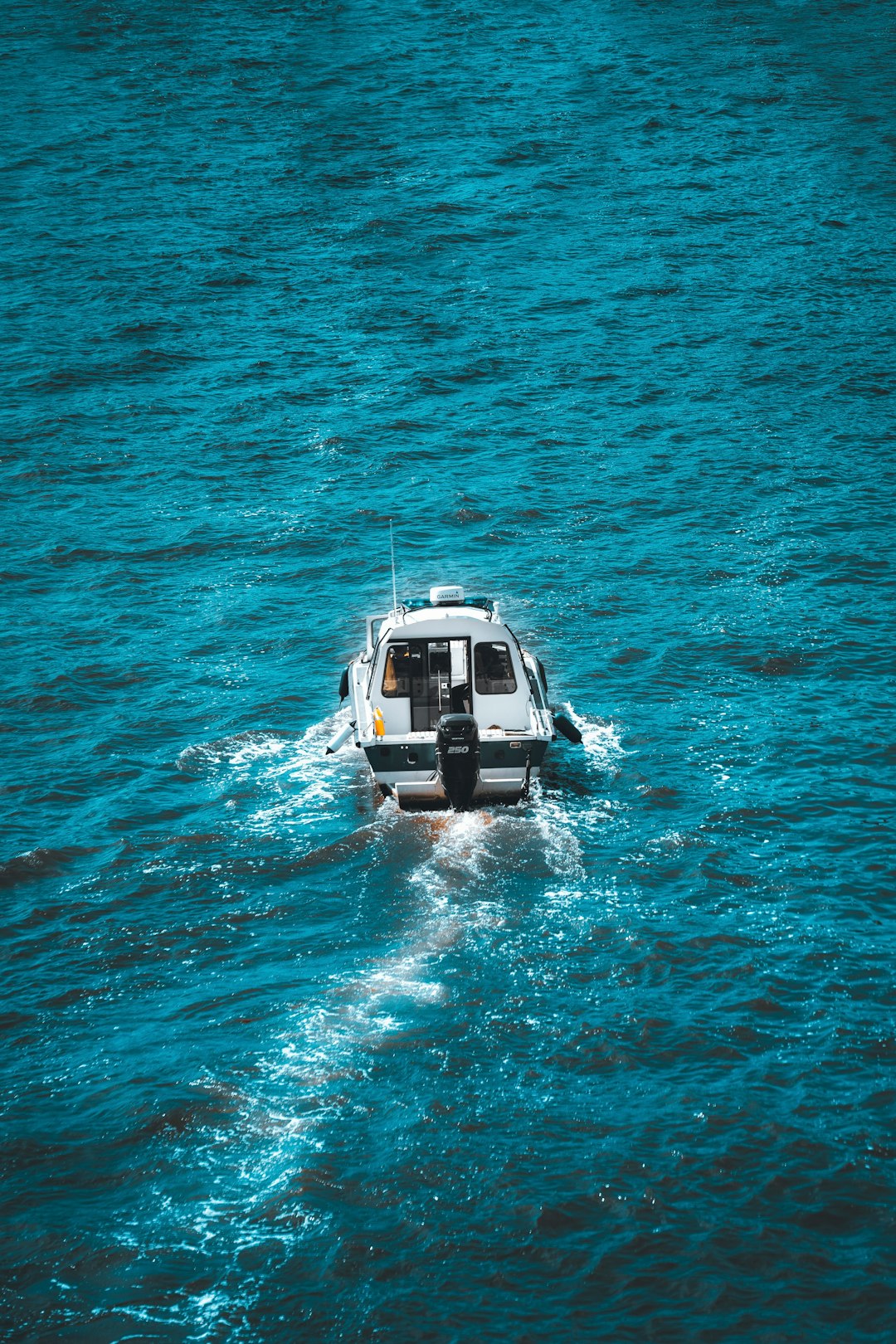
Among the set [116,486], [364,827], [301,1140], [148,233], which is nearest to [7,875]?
[364,827]

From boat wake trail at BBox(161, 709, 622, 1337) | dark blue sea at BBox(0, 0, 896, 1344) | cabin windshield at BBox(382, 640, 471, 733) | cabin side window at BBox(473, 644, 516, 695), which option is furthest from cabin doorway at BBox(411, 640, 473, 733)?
dark blue sea at BBox(0, 0, 896, 1344)

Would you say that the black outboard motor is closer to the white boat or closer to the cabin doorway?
the white boat

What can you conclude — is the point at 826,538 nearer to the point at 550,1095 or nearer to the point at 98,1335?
the point at 550,1095

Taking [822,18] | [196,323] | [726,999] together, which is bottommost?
[726,999]

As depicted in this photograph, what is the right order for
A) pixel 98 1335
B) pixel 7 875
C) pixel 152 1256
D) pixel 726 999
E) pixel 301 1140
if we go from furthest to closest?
pixel 7 875 < pixel 726 999 < pixel 301 1140 < pixel 152 1256 < pixel 98 1335

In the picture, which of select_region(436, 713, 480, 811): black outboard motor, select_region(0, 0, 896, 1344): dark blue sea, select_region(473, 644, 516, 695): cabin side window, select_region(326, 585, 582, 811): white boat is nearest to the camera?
select_region(0, 0, 896, 1344): dark blue sea
